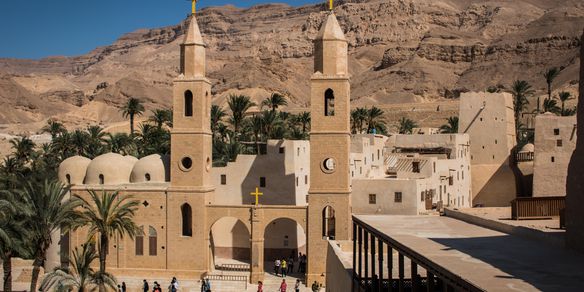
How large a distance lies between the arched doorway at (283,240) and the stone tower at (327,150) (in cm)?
355

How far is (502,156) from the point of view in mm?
43812

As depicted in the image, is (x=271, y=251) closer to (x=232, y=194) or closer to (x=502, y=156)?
(x=232, y=194)

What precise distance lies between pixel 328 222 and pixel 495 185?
15.9 m

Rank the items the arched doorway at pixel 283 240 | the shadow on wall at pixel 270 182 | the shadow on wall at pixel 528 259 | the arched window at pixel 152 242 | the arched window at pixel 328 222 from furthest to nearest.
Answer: the shadow on wall at pixel 270 182
the arched doorway at pixel 283 240
the arched window at pixel 152 242
the arched window at pixel 328 222
the shadow on wall at pixel 528 259

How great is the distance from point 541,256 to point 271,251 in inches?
967

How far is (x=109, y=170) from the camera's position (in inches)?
1328

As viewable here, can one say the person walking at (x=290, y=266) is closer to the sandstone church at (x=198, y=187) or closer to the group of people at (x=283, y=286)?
the sandstone church at (x=198, y=187)

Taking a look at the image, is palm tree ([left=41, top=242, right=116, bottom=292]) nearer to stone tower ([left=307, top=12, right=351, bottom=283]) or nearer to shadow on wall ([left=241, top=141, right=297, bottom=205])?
stone tower ([left=307, top=12, right=351, bottom=283])

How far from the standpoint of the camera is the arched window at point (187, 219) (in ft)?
→ 106

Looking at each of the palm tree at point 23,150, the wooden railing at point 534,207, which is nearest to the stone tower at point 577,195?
the wooden railing at point 534,207

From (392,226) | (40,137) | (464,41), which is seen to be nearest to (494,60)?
(464,41)

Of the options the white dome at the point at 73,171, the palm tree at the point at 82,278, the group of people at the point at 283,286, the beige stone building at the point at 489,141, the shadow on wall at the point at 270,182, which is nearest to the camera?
the palm tree at the point at 82,278

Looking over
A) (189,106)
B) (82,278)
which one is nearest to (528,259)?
(82,278)

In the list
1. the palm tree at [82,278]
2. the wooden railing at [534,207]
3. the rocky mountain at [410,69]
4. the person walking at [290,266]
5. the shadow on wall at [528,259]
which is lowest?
the person walking at [290,266]
